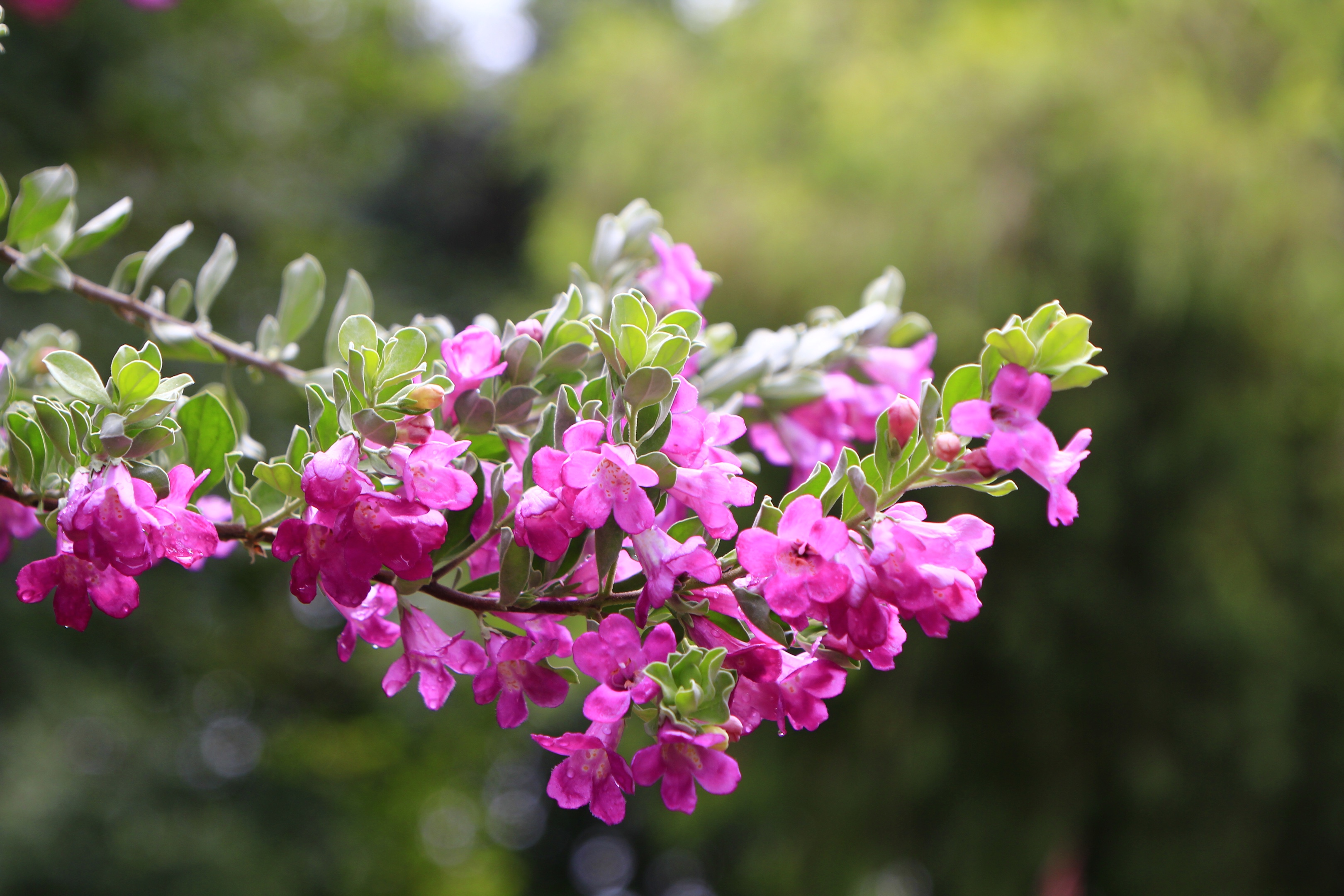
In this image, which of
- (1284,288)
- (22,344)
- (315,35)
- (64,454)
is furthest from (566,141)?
(64,454)

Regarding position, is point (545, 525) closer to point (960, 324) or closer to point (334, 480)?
point (334, 480)

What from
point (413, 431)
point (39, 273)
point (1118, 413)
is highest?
point (1118, 413)

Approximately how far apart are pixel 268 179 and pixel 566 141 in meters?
1.06

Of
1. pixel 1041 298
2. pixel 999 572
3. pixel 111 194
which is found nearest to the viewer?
pixel 1041 298

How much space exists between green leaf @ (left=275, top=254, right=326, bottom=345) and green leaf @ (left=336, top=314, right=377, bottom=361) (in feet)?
0.85

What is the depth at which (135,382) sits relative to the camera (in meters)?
0.38

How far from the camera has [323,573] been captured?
1.26 feet

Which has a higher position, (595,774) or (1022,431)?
(1022,431)

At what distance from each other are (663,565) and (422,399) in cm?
12

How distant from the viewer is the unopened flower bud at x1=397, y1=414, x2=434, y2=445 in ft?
1.31

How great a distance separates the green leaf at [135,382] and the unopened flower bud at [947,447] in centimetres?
30

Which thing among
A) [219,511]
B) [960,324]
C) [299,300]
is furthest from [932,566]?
[960,324]

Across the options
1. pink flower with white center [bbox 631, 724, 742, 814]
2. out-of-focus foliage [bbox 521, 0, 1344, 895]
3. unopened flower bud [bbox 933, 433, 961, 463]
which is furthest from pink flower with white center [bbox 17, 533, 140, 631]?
out-of-focus foliage [bbox 521, 0, 1344, 895]

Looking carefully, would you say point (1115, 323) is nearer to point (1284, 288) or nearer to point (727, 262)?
point (1284, 288)
